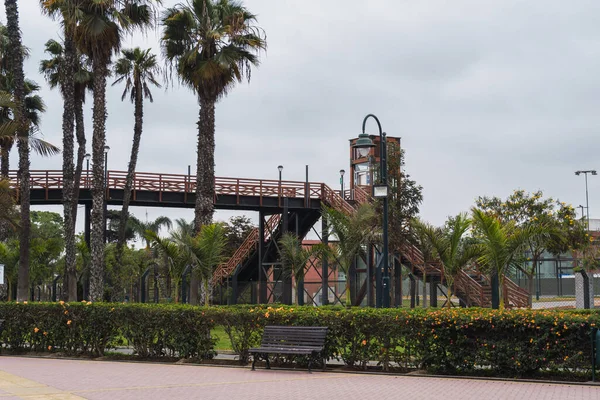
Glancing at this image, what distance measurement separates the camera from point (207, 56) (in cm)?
2886

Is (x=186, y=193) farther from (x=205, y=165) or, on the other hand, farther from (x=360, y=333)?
(x=360, y=333)

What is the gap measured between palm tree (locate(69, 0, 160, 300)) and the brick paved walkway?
1381cm

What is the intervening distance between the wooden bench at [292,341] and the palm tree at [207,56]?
14.0m

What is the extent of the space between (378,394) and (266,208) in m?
28.7

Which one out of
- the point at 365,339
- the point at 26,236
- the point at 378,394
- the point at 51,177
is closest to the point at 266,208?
the point at 51,177

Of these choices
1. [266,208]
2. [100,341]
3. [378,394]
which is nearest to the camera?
[378,394]

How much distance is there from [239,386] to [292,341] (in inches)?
101

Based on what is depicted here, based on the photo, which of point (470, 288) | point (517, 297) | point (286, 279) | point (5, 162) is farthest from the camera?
point (5, 162)

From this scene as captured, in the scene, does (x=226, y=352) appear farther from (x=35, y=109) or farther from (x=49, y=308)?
(x=35, y=109)

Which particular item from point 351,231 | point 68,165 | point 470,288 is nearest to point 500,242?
point 351,231

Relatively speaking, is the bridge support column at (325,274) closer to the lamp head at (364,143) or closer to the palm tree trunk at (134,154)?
the palm tree trunk at (134,154)

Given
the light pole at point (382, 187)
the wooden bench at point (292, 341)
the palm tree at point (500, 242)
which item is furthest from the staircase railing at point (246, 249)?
the wooden bench at point (292, 341)

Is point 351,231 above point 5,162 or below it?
below

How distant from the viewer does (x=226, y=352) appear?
17.8 m
